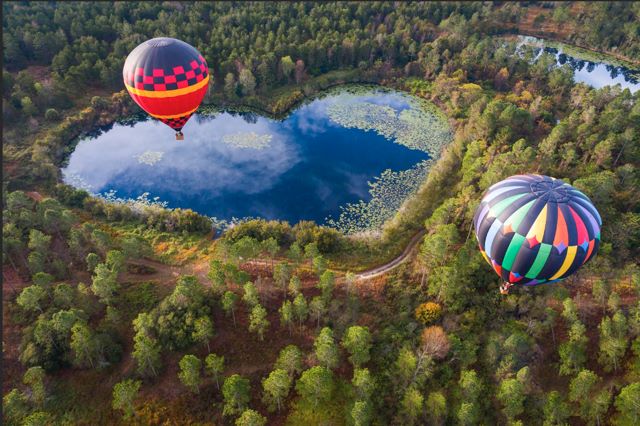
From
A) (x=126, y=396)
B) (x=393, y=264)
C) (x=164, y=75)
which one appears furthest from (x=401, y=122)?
(x=126, y=396)

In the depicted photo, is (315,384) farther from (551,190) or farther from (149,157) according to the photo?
(149,157)

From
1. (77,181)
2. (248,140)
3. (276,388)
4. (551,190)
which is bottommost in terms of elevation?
(77,181)

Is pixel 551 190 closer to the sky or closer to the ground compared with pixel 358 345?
closer to the sky

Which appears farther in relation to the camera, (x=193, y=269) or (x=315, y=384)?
(x=193, y=269)

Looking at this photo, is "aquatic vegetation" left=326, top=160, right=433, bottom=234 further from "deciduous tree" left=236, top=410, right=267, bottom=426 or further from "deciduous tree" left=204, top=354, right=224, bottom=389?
"deciduous tree" left=236, top=410, right=267, bottom=426

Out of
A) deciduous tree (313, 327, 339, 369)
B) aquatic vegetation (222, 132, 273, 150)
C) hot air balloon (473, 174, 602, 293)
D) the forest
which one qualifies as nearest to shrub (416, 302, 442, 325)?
the forest

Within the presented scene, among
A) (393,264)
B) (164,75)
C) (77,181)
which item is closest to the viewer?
(164,75)
